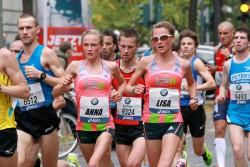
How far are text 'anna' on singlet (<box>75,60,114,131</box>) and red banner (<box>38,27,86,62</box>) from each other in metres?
9.89

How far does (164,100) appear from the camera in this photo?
10.7m

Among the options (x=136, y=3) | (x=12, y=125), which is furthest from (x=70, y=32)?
(x=136, y=3)

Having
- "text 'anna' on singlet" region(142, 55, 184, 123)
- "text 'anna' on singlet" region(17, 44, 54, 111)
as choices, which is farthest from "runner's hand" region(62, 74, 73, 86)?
"text 'anna' on singlet" region(142, 55, 184, 123)

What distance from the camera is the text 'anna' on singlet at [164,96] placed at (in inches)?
422

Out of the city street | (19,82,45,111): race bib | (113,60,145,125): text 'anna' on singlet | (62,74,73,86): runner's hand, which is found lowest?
the city street

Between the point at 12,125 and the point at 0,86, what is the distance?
0.48m

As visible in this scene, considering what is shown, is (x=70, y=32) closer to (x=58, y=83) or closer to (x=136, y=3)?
(x=58, y=83)

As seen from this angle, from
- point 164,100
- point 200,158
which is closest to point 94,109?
point 164,100

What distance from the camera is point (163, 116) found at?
35.2 feet

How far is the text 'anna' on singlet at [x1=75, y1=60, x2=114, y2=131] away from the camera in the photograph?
10.9 m

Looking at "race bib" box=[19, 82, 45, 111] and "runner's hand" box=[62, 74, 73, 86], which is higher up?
"runner's hand" box=[62, 74, 73, 86]

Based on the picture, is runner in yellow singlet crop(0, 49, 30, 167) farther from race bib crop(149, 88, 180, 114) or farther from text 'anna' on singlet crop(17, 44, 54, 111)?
race bib crop(149, 88, 180, 114)

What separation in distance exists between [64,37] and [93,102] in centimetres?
1050

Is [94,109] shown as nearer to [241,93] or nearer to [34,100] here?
[34,100]
